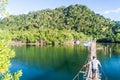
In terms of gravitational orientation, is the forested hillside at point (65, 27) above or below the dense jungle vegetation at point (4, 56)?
above

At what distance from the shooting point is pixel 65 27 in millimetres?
162000

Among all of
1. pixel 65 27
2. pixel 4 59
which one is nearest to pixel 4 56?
pixel 4 59

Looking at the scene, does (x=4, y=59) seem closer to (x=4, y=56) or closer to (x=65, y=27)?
(x=4, y=56)

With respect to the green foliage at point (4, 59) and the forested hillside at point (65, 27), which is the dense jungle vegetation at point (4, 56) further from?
the forested hillside at point (65, 27)

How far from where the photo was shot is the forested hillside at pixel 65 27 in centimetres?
11925

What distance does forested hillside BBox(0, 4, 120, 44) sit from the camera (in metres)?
119

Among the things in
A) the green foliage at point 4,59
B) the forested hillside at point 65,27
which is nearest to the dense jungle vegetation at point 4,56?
the green foliage at point 4,59

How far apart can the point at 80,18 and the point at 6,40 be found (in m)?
171

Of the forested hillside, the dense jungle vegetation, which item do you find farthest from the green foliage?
the forested hillside

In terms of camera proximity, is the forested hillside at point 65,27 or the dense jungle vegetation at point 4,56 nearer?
the dense jungle vegetation at point 4,56

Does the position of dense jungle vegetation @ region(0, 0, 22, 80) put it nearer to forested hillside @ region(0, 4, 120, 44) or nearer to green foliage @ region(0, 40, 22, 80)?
green foliage @ region(0, 40, 22, 80)

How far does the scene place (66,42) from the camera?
121 metres

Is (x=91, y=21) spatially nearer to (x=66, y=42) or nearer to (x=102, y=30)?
(x=102, y=30)

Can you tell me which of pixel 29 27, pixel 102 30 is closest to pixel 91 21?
pixel 102 30
